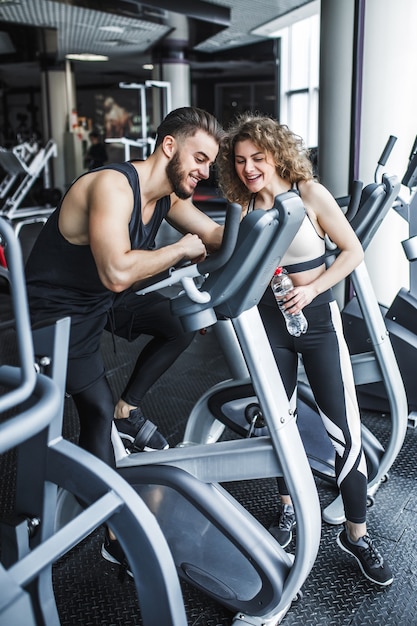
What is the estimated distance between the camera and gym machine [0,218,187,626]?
1.03 meters

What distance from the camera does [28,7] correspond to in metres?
7.68

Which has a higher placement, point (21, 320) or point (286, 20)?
point (286, 20)

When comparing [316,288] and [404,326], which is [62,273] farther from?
[404,326]

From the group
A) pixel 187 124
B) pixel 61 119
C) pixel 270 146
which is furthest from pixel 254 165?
pixel 61 119

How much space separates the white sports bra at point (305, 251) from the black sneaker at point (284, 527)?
83 cm

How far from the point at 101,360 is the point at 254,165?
28.3 inches

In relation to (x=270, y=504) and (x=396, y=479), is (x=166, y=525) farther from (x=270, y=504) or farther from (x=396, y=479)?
(x=396, y=479)

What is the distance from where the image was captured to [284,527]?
2.03 metres

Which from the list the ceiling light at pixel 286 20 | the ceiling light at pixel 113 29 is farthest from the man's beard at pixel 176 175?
the ceiling light at pixel 113 29

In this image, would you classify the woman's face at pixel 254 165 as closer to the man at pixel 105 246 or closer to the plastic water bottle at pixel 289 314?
the man at pixel 105 246

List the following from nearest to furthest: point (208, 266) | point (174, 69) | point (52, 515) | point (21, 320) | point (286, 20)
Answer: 1. point (21, 320)
2. point (52, 515)
3. point (208, 266)
4. point (286, 20)
5. point (174, 69)

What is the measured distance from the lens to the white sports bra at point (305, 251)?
1771mm

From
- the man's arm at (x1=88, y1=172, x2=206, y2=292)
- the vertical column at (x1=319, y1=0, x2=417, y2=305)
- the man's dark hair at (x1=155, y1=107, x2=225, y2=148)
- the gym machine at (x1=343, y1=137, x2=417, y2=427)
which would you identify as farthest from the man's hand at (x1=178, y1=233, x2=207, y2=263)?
the vertical column at (x1=319, y1=0, x2=417, y2=305)

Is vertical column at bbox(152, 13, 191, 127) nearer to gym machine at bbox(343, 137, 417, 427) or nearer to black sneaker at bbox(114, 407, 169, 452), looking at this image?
gym machine at bbox(343, 137, 417, 427)
